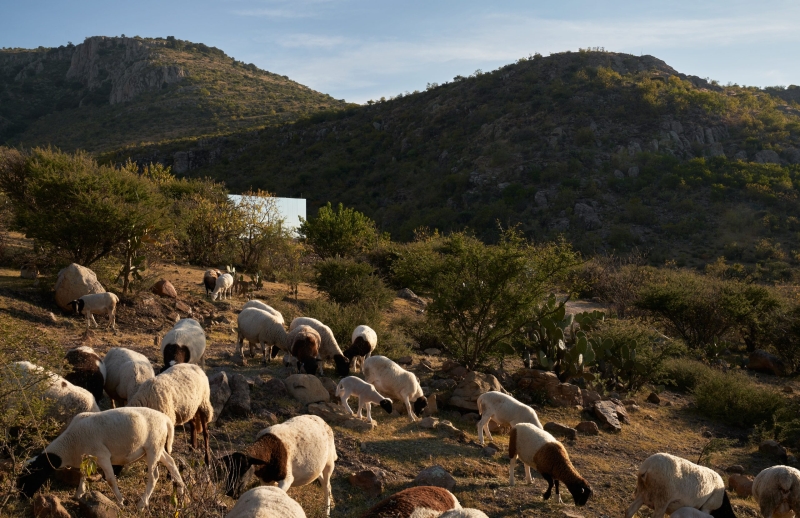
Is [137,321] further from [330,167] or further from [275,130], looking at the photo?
[275,130]

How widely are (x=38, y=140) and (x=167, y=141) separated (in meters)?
13.6

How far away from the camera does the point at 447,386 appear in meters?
11.3

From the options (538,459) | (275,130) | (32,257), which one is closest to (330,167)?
(275,130)

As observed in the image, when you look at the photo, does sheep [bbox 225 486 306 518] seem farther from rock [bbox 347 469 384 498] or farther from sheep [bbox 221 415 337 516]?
rock [bbox 347 469 384 498]

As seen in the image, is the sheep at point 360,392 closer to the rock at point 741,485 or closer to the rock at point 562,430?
the rock at point 562,430

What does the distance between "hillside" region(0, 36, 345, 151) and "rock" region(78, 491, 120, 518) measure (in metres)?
54.2

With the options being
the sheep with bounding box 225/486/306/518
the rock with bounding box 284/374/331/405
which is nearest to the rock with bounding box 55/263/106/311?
the rock with bounding box 284/374/331/405

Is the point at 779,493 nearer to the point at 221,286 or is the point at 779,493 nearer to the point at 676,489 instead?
the point at 676,489

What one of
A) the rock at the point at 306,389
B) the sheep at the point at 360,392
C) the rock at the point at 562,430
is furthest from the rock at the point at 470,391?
the rock at the point at 306,389

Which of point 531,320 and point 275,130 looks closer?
point 531,320

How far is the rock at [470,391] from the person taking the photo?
10.4 meters

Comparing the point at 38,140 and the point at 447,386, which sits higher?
the point at 38,140

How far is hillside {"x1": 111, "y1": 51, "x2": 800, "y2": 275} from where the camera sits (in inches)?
1433

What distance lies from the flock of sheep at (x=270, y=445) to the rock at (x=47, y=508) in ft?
1.01
